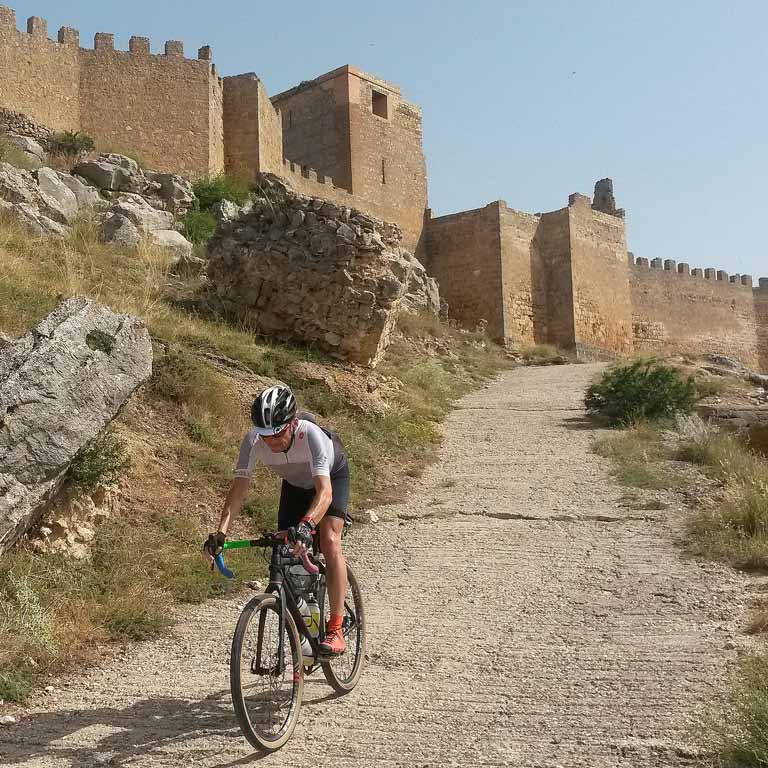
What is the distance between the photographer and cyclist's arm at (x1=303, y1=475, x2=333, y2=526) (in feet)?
13.6

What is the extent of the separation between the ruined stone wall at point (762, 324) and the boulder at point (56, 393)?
3557cm

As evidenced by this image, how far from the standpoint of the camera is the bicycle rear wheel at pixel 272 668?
4.04 m

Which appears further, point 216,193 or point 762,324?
point 762,324

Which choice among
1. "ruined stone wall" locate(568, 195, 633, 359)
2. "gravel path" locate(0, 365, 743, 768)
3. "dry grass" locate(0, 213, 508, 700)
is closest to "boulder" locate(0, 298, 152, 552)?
"dry grass" locate(0, 213, 508, 700)

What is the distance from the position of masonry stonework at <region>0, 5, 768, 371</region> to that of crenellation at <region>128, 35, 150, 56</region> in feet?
0.11

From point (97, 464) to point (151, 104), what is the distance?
56.6 ft

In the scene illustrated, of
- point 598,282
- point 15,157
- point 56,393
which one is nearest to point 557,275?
point 598,282

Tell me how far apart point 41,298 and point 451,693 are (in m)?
6.39

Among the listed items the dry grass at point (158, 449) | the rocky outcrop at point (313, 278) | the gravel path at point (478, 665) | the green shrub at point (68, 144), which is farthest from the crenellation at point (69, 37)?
the gravel path at point (478, 665)

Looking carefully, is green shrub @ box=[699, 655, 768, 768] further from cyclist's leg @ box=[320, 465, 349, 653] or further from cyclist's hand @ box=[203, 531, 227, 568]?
cyclist's hand @ box=[203, 531, 227, 568]

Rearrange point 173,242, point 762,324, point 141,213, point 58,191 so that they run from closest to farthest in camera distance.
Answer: point 58,191
point 173,242
point 141,213
point 762,324

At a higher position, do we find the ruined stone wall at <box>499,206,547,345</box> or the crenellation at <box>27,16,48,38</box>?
the crenellation at <box>27,16,48,38</box>

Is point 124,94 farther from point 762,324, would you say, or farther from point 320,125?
point 762,324

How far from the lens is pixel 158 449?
316 inches
